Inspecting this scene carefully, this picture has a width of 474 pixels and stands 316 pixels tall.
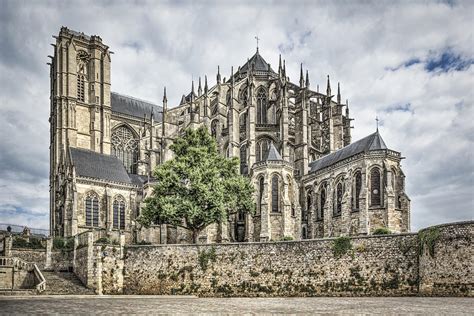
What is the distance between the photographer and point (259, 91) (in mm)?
64875

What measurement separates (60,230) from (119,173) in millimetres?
8949

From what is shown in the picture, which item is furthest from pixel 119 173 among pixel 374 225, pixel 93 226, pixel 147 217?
pixel 374 225

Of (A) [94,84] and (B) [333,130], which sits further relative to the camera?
(A) [94,84]

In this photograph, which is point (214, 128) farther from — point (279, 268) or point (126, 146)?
point (279, 268)

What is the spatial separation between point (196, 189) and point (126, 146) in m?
35.0

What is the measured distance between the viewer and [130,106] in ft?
258

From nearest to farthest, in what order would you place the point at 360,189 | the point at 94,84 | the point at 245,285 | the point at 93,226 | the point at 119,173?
1. the point at 245,285
2. the point at 360,189
3. the point at 93,226
4. the point at 119,173
5. the point at 94,84

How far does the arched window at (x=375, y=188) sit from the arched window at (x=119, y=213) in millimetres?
26538

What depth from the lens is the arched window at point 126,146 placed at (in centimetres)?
7250

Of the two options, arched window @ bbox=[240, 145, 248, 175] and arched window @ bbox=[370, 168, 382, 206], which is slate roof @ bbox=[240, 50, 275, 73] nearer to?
A: arched window @ bbox=[240, 145, 248, 175]

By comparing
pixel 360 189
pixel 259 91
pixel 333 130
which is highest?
pixel 259 91

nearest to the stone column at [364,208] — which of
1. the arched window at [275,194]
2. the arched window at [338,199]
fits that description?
the arched window at [338,199]

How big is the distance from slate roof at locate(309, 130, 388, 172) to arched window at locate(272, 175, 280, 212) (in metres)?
5.40

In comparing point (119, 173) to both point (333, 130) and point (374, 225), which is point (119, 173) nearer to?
point (333, 130)
